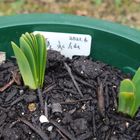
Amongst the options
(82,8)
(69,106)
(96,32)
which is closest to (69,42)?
(96,32)

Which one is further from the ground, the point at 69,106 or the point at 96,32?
the point at 96,32

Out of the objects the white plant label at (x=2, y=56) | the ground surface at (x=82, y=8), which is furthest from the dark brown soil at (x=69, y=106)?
the ground surface at (x=82, y=8)

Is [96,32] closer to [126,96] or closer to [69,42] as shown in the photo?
[69,42]

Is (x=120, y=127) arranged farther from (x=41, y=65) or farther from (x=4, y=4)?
(x=4, y=4)

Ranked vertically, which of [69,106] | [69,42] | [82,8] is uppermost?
[69,42]

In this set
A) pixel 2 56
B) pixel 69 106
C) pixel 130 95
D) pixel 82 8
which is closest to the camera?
pixel 130 95

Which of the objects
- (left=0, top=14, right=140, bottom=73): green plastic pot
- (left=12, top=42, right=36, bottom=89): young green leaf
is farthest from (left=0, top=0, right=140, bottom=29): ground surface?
(left=12, top=42, right=36, bottom=89): young green leaf
